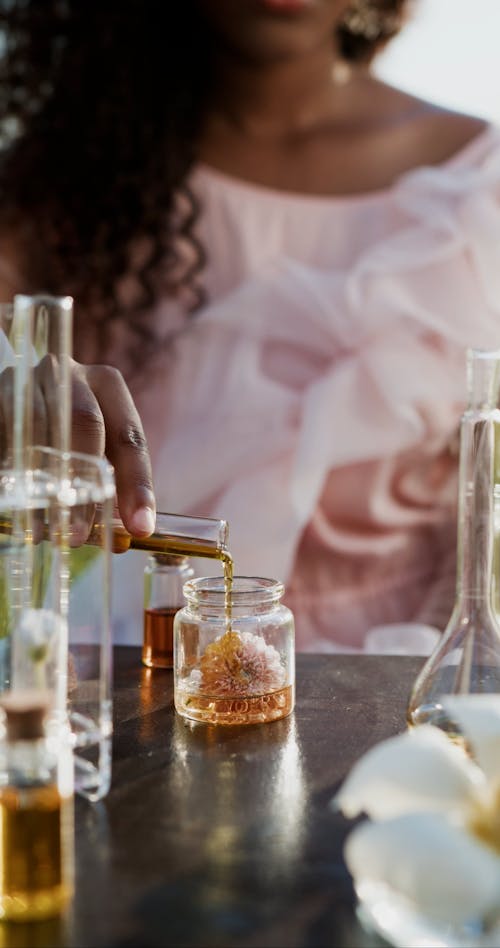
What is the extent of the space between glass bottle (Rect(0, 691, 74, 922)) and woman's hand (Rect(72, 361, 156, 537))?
297 mm

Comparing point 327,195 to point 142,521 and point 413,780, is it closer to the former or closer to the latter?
point 142,521

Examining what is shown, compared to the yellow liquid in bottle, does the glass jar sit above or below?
above

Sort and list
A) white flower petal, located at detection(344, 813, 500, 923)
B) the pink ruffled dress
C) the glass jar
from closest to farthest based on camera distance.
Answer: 1. white flower petal, located at detection(344, 813, 500, 923)
2. the glass jar
3. the pink ruffled dress

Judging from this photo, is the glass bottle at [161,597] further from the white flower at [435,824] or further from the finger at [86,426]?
the white flower at [435,824]

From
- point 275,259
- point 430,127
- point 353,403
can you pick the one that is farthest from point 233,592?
point 430,127

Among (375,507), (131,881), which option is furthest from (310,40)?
(131,881)

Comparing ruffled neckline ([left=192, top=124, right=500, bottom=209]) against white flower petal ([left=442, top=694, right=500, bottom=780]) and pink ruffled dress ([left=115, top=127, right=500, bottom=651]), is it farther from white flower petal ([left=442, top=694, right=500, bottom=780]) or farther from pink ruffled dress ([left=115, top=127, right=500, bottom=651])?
white flower petal ([left=442, top=694, right=500, bottom=780])

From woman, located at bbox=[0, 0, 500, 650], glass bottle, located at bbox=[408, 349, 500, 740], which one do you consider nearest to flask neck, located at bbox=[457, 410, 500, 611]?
glass bottle, located at bbox=[408, 349, 500, 740]

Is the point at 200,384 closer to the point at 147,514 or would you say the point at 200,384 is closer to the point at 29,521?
the point at 147,514

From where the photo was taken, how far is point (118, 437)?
82 centimetres

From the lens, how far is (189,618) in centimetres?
77

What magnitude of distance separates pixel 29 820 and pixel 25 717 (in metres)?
0.05

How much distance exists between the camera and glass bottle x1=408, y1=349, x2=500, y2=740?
0.62m

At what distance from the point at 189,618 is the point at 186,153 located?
3.82 ft
